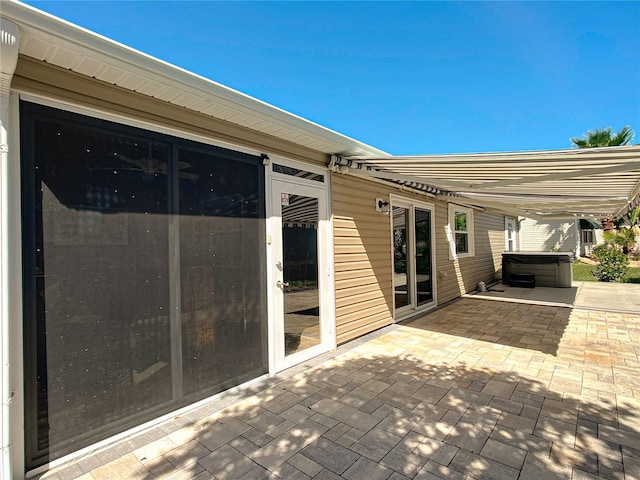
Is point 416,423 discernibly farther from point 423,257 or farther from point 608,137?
point 608,137

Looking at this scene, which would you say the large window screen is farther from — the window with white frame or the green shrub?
the green shrub

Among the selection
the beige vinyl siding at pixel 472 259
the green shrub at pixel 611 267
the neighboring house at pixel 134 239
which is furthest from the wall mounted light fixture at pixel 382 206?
the green shrub at pixel 611 267

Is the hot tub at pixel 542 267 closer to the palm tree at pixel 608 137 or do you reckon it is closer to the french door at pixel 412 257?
the french door at pixel 412 257

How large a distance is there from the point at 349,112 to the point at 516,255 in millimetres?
8526

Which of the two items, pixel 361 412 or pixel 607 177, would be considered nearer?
pixel 361 412

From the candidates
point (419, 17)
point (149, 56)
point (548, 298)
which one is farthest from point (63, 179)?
point (548, 298)

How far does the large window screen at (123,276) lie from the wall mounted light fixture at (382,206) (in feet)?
9.67

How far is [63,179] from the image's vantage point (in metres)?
2.33

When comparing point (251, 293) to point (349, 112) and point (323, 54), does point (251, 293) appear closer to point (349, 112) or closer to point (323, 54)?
point (323, 54)

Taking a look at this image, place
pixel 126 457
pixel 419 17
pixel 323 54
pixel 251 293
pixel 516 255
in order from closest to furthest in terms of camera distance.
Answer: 1. pixel 126 457
2. pixel 251 293
3. pixel 419 17
4. pixel 323 54
5. pixel 516 255

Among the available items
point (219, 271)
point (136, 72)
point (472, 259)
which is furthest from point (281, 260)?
point (472, 259)

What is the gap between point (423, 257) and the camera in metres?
7.36

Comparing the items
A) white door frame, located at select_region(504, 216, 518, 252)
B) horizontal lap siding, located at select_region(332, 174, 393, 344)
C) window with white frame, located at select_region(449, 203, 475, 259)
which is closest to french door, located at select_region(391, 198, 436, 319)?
horizontal lap siding, located at select_region(332, 174, 393, 344)

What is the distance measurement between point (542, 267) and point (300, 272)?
1036 cm
